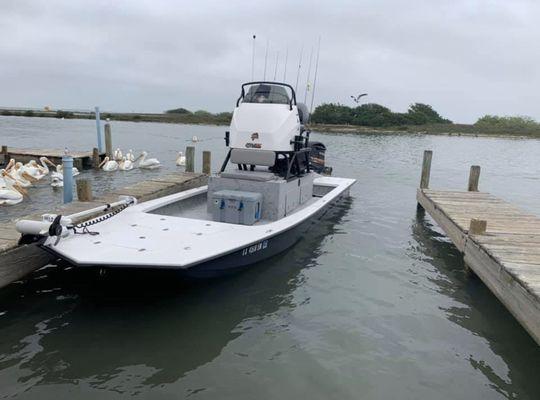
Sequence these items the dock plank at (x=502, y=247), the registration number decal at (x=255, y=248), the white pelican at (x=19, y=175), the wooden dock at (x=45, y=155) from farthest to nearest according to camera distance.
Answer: the wooden dock at (x=45, y=155) < the white pelican at (x=19, y=175) < the registration number decal at (x=255, y=248) < the dock plank at (x=502, y=247)

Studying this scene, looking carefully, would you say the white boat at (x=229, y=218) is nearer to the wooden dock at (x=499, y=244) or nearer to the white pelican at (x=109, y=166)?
the wooden dock at (x=499, y=244)

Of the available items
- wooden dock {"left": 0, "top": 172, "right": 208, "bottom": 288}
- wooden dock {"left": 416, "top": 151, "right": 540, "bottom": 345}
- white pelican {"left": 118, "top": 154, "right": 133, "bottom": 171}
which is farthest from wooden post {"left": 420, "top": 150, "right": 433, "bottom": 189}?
white pelican {"left": 118, "top": 154, "right": 133, "bottom": 171}

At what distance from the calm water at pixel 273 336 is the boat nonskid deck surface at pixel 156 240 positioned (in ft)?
1.26

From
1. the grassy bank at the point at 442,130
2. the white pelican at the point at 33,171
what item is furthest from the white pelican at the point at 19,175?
the grassy bank at the point at 442,130

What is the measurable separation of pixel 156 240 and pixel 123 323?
3.51 feet

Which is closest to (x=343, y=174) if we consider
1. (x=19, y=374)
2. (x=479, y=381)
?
(x=479, y=381)

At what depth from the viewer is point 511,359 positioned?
484 centimetres

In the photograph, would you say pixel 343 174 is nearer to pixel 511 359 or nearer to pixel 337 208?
pixel 337 208

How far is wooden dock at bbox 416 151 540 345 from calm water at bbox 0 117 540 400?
549 mm

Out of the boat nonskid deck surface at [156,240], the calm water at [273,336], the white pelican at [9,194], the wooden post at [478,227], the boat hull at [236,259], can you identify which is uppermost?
the wooden post at [478,227]

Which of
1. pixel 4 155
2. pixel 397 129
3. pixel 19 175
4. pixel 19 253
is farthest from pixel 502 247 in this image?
pixel 397 129

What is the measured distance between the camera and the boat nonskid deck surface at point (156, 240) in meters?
4.73

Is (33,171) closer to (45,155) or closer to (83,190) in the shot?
(45,155)

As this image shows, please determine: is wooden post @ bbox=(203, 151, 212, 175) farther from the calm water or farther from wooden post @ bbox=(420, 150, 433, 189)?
wooden post @ bbox=(420, 150, 433, 189)
